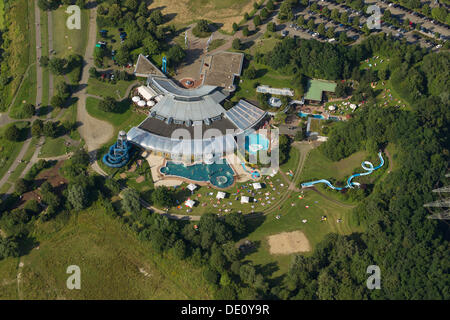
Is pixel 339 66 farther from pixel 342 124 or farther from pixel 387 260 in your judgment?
pixel 387 260

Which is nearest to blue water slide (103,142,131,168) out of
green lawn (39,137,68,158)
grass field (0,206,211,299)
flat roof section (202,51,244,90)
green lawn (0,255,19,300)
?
green lawn (39,137,68,158)

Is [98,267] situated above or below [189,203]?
below

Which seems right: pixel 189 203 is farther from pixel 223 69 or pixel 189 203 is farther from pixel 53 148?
pixel 223 69

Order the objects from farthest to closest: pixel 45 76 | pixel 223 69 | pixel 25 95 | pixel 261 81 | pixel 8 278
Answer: pixel 261 81, pixel 45 76, pixel 223 69, pixel 25 95, pixel 8 278

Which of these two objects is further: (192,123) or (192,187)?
(192,123)

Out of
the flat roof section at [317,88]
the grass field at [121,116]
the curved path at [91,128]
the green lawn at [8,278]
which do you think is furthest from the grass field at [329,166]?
Answer: the green lawn at [8,278]

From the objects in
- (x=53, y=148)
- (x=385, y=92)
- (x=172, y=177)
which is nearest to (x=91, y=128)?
(x=53, y=148)

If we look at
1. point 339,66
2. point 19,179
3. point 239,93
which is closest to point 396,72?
point 339,66
